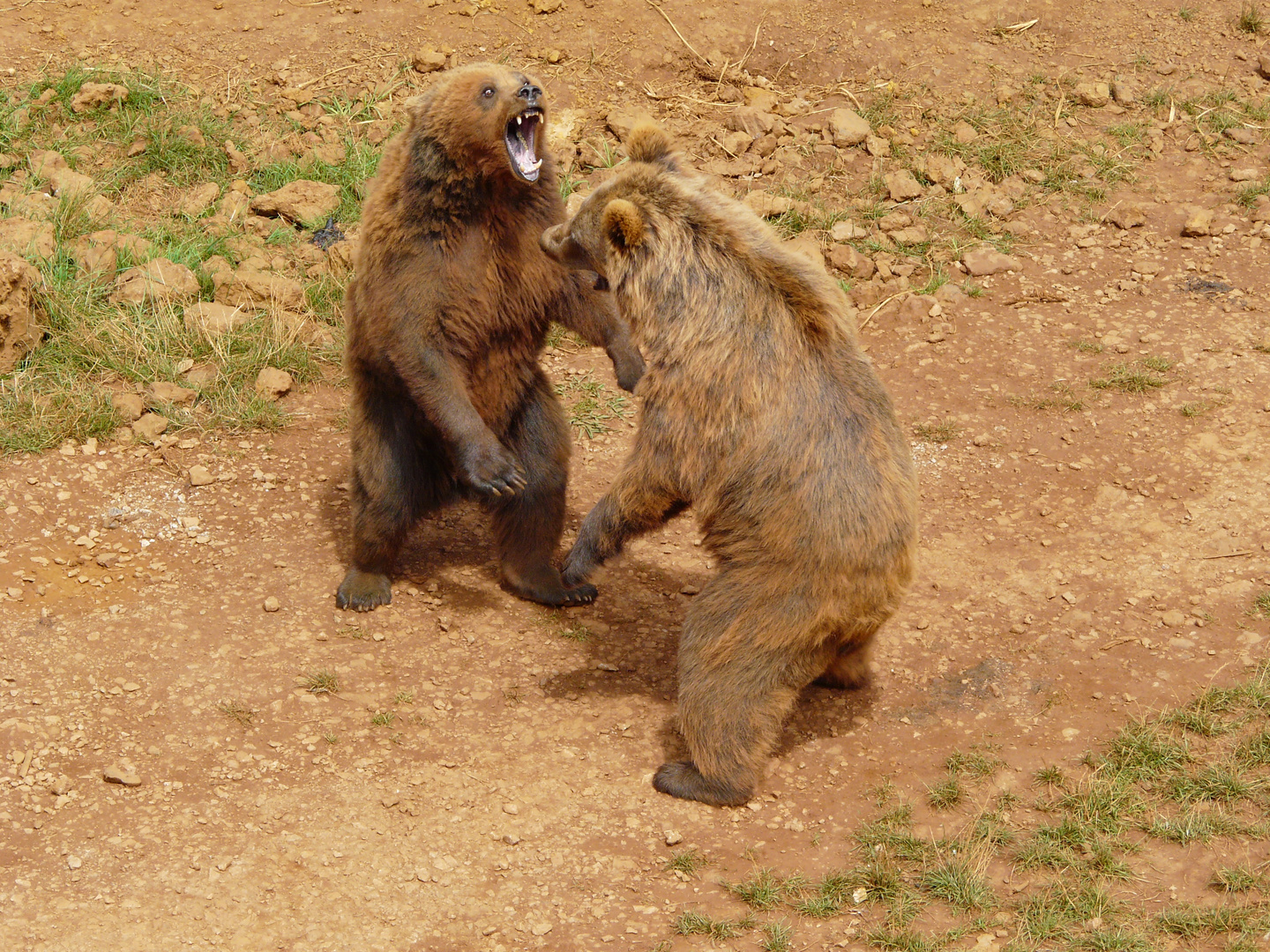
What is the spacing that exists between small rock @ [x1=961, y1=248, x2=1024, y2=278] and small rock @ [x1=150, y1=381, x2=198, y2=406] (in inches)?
187

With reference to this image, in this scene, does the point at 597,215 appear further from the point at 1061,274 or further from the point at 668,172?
the point at 1061,274

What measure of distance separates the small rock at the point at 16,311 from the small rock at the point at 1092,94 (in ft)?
22.9

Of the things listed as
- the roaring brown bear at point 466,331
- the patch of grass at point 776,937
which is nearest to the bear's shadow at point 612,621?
the roaring brown bear at point 466,331

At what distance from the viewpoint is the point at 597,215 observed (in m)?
4.84

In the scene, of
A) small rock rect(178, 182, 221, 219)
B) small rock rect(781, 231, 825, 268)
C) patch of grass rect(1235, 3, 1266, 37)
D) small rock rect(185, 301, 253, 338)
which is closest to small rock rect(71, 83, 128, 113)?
small rock rect(178, 182, 221, 219)

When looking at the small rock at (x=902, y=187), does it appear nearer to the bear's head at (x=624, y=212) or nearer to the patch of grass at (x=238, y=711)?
the bear's head at (x=624, y=212)

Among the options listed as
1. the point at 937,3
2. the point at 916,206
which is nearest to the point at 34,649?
the point at 916,206

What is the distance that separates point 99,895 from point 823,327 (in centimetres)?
319

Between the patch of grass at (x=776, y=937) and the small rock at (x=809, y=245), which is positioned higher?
the small rock at (x=809, y=245)

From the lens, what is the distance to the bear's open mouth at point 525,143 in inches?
203

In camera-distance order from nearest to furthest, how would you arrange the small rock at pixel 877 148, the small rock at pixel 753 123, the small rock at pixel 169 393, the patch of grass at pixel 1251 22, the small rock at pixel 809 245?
the small rock at pixel 169 393 → the small rock at pixel 809 245 → the small rock at pixel 877 148 → the small rock at pixel 753 123 → the patch of grass at pixel 1251 22

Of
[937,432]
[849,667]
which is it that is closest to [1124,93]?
[937,432]

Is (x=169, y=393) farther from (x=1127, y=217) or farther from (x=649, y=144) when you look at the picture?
(x=1127, y=217)

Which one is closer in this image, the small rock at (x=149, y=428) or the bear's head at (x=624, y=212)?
the bear's head at (x=624, y=212)
